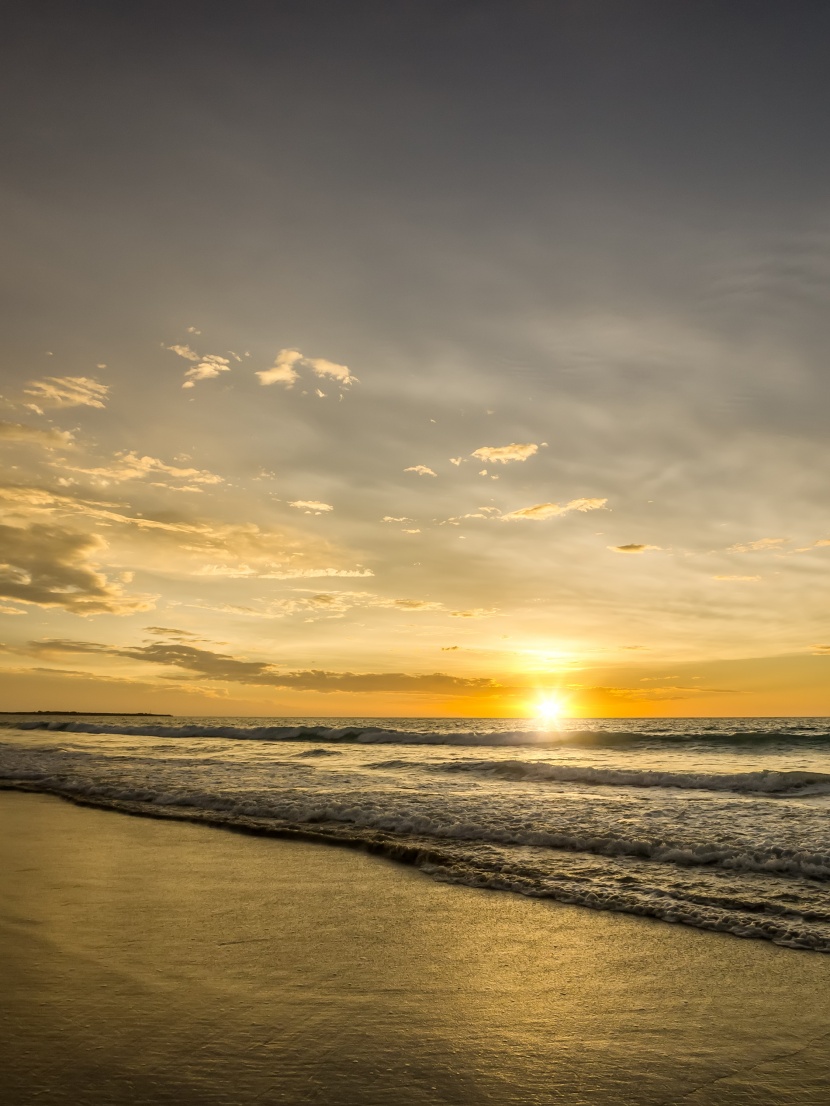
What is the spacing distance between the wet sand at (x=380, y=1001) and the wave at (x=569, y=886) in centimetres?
33

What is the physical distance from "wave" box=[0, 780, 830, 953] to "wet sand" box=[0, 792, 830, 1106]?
1.07 ft

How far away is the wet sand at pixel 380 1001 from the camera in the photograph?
3.62 metres

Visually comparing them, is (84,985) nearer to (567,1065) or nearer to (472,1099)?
(472,1099)

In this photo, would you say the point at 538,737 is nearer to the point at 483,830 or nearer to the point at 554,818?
the point at 554,818

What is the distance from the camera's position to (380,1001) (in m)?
4.64

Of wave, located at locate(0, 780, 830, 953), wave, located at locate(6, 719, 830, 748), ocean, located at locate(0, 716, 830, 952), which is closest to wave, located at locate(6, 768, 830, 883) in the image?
ocean, located at locate(0, 716, 830, 952)

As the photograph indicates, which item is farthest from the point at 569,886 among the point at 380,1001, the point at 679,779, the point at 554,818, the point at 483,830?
the point at 679,779

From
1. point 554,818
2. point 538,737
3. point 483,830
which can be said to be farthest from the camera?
point 538,737

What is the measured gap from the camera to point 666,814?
1316 centimetres

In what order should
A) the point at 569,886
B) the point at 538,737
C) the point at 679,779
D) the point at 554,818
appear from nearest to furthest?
1. the point at 569,886
2. the point at 554,818
3. the point at 679,779
4. the point at 538,737

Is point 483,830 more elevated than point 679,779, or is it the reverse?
point 483,830

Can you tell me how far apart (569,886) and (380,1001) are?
12.2ft

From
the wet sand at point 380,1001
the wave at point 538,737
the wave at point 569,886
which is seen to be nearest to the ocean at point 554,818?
the wave at point 569,886

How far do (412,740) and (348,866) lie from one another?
36.9 metres
